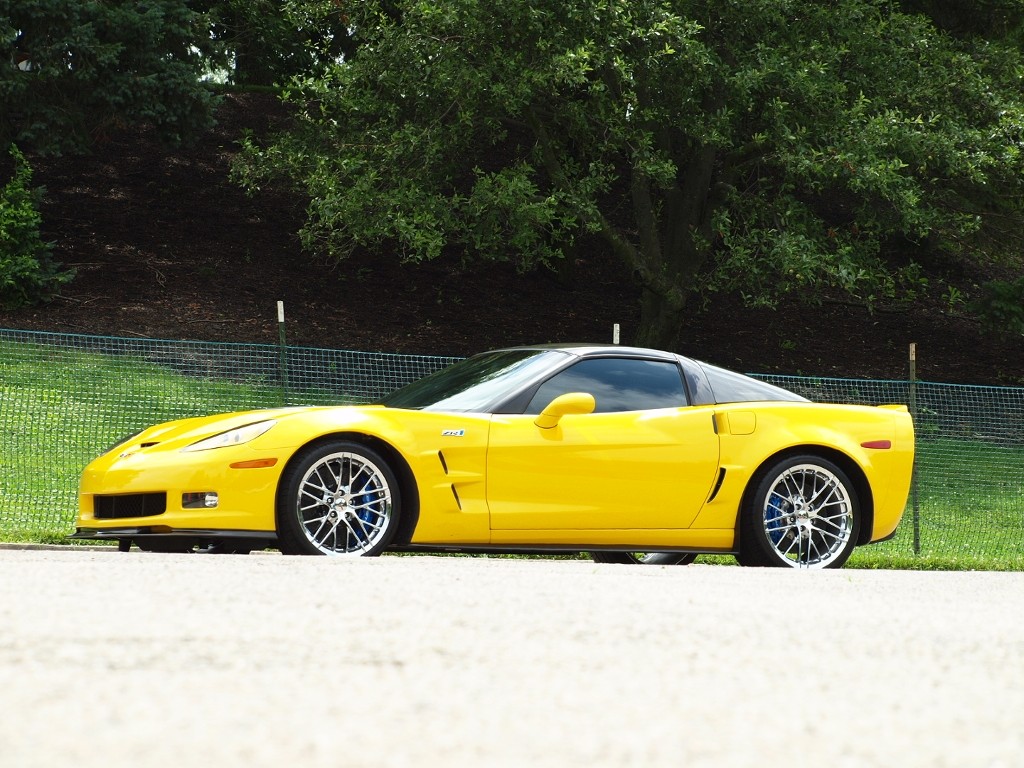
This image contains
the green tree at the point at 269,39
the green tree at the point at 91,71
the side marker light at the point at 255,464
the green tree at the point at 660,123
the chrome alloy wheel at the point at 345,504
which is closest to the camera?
the side marker light at the point at 255,464

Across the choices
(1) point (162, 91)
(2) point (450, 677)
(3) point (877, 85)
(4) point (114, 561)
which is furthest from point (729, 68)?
(2) point (450, 677)

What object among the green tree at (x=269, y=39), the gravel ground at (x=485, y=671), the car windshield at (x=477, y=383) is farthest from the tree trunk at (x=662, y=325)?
the gravel ground at (x=485, y=671)

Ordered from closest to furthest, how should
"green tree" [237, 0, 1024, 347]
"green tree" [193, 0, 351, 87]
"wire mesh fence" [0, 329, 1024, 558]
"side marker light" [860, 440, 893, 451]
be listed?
1. "side marker light" [860, 440, 893, 451]
2. "wire mesh fence" [0, 329, 1024, 558]
3. "green tree" [237, 0, 1024, 347]
4. "green tree" [193, 0, 351, 87]

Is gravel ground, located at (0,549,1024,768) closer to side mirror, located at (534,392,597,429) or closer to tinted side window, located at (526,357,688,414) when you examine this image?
side mirror, located at (534,392,597,429)

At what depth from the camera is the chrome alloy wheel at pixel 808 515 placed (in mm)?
8586

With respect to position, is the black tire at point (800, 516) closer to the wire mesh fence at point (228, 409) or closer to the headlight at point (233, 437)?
the headlight at point (233, 437)

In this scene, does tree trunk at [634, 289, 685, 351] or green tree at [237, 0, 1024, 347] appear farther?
tree trunk at [634, 289, 685, 351]

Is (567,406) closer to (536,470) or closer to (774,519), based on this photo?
(536,470)

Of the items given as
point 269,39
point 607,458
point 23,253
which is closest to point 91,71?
point 23,253

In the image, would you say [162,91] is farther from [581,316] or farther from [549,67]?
[581,316]

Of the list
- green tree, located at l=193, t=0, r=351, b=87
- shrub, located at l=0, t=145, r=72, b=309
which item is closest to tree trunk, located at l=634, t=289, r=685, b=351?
green tree, located at l=193, t=0, r=351, b=87

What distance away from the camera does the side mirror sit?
800cm

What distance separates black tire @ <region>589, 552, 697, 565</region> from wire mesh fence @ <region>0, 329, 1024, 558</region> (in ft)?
8.85

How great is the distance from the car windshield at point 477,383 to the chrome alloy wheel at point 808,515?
5.21 feet
